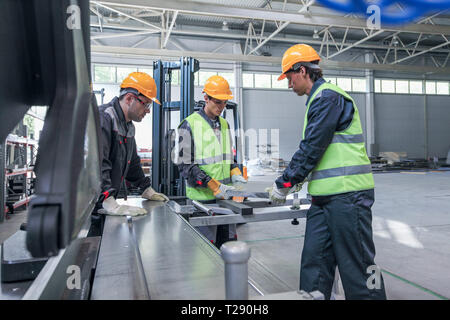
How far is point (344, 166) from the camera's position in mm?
1935

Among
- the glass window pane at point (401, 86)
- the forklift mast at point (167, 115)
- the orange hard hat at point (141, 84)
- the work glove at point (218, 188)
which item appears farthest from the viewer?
the glass window pane at point (401, 86)

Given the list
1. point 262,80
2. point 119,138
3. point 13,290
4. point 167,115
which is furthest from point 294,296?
point 262,80

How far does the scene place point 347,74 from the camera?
17.1 meters

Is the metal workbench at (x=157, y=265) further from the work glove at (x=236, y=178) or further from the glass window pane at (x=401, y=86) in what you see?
the glass window pane at (x=401, y=86)

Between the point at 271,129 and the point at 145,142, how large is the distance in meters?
6.39

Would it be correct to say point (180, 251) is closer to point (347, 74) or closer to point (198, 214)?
point (198, 214)

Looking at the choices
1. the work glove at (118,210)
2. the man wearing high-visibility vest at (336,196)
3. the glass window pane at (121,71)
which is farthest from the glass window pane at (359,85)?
the work glove at (118,210)

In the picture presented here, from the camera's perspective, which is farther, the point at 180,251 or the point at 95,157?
the point at 180,251

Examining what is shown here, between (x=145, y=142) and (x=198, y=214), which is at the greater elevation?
(x=145, y=142)

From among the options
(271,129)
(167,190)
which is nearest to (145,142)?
(271,129)

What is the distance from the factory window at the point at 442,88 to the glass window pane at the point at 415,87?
117 centimetres

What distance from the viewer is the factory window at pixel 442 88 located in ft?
61.2
